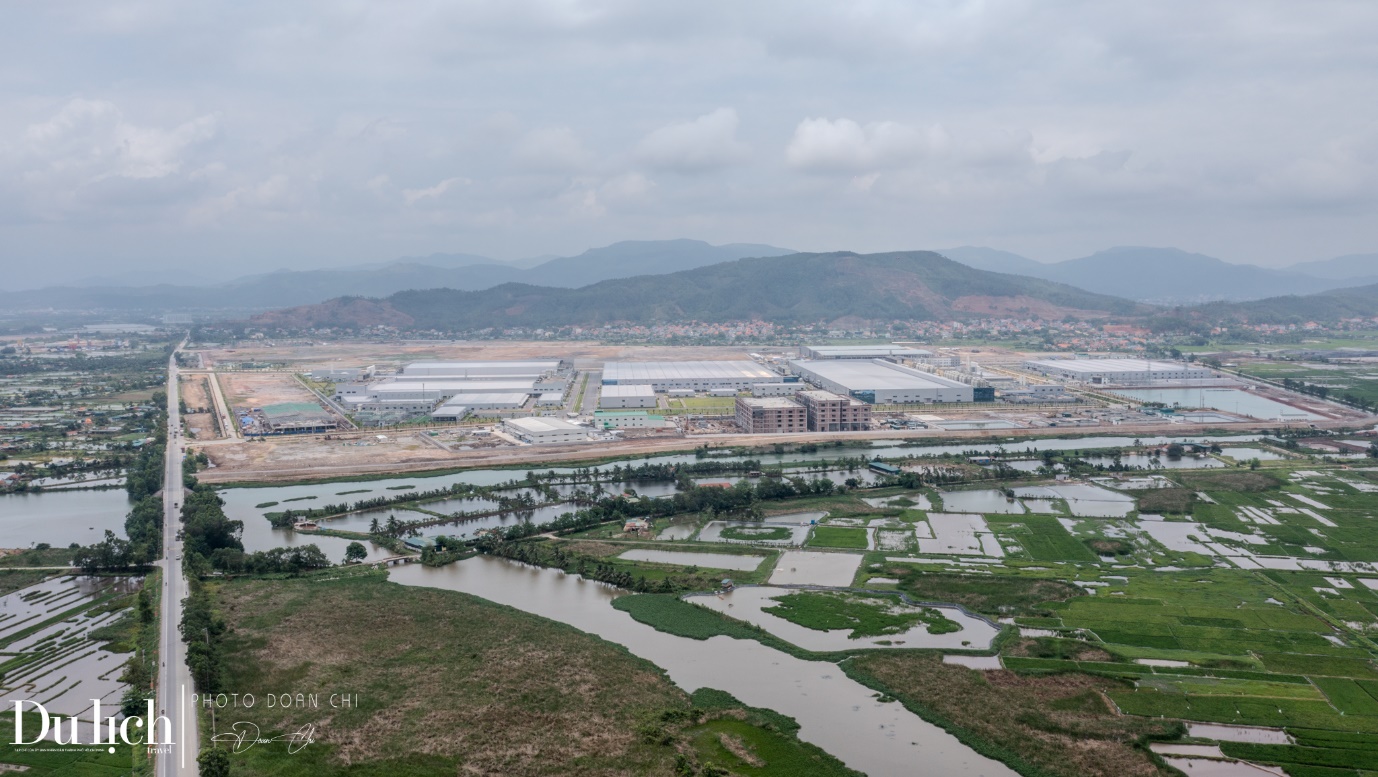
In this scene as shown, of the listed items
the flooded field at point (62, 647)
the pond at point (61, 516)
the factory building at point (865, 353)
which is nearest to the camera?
the flooded field at point (62, 647)

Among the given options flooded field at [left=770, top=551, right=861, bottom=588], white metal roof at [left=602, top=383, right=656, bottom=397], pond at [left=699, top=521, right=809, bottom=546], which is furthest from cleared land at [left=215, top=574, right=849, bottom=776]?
white metal roof at [left=602, top=383, right=656, bottom=397]

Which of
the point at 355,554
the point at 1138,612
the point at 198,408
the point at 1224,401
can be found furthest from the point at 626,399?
the point at 1138,612

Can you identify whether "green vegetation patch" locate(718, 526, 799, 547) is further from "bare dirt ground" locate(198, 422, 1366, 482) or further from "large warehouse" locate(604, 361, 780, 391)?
"large warehouse" locate(604, 361, 780, 391)

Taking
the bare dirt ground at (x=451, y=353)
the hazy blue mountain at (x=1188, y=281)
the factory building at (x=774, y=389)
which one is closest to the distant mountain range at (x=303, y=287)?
the bare dirt ground at (x=451, y=353)

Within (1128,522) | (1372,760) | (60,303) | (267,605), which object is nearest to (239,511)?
(267,605)

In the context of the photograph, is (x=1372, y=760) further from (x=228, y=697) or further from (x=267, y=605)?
(x=267, y=605)

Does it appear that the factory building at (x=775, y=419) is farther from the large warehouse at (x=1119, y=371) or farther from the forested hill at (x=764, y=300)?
the forested hill at (x=764, y=300)
